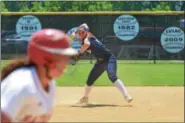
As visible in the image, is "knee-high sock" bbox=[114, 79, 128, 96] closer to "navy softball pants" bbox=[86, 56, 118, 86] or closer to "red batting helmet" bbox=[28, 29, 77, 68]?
"navy softball pants" bbox=[86, 56, 118, 86]

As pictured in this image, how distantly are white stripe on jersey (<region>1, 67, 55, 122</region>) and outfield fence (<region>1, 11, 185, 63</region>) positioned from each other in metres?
22.2

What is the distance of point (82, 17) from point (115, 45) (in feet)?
6.43

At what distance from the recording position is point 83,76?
19.5 meters

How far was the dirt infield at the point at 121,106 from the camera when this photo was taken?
10.2 m

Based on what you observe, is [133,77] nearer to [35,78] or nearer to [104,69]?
[104,69]

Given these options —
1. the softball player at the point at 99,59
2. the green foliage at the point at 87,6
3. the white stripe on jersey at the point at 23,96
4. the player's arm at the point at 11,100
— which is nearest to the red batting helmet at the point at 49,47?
the white stripe on jersey at the point at 23,96

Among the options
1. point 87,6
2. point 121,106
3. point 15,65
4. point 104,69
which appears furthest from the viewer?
point 87,6

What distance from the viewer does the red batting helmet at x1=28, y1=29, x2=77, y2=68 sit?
3156 mm

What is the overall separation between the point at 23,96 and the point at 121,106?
878 centimetres

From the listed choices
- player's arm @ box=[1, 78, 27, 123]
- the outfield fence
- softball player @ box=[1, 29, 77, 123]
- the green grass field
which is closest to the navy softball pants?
the green grass field

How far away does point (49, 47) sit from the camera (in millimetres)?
3168

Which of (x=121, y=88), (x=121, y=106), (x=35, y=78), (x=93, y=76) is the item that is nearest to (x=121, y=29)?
(x=93, y=76)

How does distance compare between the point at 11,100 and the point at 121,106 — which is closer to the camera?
the point at 11,100

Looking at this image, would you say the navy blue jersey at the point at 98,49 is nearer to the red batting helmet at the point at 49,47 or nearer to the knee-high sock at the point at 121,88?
the knee-high sock at the point at 121,88
